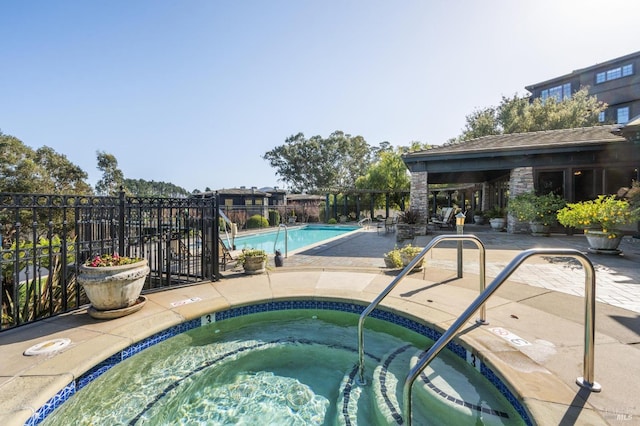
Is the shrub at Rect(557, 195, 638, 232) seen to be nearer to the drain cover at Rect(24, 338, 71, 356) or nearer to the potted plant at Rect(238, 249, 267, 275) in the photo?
the potted plant at Rect(238, 249, 267, 275)

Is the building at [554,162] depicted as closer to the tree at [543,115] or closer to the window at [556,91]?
the tree at [543,115]

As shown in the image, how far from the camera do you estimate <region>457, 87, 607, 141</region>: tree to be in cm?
2035

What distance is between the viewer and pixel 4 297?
12.1 ft

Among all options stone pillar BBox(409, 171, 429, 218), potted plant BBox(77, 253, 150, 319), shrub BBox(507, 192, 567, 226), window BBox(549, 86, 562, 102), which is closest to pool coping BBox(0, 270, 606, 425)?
potted plant BBox(77, 253, 150, 319)

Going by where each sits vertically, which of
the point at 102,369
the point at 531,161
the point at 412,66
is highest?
the point at 412,66

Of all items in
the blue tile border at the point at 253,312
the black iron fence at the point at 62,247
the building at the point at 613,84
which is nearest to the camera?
the blue tile border at the point at 253,312

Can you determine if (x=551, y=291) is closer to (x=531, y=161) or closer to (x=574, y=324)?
(x=574, y=324)

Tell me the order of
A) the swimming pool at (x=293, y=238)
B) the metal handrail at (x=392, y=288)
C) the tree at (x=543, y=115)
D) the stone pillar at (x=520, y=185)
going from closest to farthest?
1. the metal handrail at (x=392, y=288)
2. the stone pillar at (x=520, y=185)
3. the swimming pool at (x=293, y=238)
4. the tree at (x=543, y=115)

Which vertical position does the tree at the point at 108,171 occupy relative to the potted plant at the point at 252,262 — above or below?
above

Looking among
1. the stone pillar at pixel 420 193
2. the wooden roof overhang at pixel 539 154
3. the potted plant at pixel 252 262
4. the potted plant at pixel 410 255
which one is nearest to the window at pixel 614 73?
the wooden roof overhang at pixel 539 154

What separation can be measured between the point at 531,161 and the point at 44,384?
1379 centimetres

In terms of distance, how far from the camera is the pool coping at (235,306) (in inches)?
77.0

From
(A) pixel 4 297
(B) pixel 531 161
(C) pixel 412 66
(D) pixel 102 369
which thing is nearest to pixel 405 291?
(D) pixel 102 369

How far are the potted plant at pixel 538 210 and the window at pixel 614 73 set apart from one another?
2424 cm
